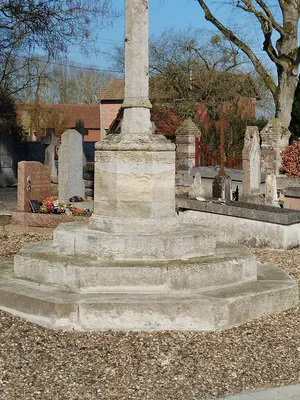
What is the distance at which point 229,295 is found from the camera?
596 cm

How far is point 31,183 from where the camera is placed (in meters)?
12.6

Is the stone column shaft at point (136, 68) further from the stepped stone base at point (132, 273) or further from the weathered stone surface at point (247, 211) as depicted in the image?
the weathered stone surface at point (247, 211)

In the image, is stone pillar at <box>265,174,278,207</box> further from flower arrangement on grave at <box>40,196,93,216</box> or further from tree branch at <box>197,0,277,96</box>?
tree branch at <box>197,0,277,96</box>

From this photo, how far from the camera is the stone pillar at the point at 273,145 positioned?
71.4 feet

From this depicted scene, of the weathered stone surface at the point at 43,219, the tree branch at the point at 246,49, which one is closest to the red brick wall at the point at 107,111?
the tree branch at the point at 246,49

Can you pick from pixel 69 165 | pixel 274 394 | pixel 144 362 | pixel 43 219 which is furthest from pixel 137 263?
pixel 69 165

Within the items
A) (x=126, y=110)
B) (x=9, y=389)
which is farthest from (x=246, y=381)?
(x=126, y=110)

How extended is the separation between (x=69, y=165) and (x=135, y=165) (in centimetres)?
835

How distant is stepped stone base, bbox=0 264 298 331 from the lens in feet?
18.6

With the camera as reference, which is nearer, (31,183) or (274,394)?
(274,394)

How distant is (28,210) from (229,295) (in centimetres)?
713

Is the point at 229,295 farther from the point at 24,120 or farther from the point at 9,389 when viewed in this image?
the point at 24,120

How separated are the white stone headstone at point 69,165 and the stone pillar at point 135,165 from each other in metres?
7.83

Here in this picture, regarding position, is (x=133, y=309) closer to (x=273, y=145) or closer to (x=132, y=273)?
(x=132, y=273)
